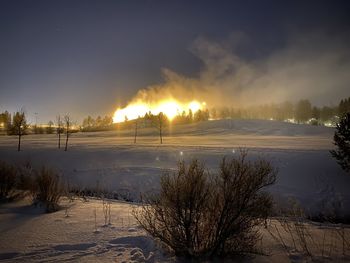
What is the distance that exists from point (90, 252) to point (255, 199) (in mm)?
4351

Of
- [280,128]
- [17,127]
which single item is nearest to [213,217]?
[17,127]

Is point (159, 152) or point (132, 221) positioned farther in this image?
point (159, 152)

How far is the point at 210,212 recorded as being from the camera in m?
7.00

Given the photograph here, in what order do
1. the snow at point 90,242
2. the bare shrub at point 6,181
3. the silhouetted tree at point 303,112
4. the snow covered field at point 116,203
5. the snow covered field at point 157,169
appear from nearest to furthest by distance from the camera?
the snow at point 90,242 → the snow covered field at point 116,203 → the bare shrub at point 6,181 → the snow covered field at point 157,169 → the silhouetted tree at point 303,112

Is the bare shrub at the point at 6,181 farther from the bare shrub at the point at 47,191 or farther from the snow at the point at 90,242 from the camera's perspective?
the snow at the point at 90,242

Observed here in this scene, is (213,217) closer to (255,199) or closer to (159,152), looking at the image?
(255,199)

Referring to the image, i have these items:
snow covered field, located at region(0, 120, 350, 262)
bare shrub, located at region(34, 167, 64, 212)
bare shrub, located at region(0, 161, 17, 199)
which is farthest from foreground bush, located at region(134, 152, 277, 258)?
bare shrub, located at region(0, 161, 17, 199)

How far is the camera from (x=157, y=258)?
6.69 metres

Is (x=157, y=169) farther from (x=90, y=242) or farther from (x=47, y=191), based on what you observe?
(x=90, y=242)

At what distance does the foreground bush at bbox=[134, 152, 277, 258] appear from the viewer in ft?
22.3

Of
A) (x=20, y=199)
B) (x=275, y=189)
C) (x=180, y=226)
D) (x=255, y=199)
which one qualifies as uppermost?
(x=255, y=199)

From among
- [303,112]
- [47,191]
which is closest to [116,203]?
[47,191]

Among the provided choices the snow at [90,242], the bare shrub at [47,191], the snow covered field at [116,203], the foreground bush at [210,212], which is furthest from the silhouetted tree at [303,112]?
the foreground bush at [210,212]

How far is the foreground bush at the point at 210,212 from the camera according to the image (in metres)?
6.80
